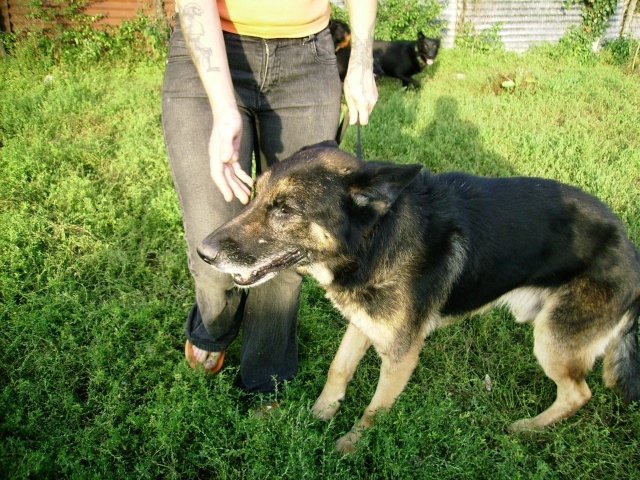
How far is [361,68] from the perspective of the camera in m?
2.64

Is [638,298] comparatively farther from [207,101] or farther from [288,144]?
[207,101]

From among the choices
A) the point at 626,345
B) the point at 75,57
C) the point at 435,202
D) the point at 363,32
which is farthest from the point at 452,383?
the point at 75,57

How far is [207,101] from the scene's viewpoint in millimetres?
2359

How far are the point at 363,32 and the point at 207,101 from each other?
1.06 m

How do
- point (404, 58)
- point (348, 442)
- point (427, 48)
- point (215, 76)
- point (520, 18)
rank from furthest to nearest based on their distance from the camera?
point (520, 18) < point (427, 48) < point (404, 58) < point (348, 442) < point (215, 76)

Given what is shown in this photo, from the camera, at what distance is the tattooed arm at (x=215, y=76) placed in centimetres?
212

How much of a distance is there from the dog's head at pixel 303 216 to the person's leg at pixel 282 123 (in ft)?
0.94

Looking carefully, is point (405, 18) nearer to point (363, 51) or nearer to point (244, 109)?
point (363, 51)

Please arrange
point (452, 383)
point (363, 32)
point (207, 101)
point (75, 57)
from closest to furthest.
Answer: point (207, 101) < point (363, 32) < point (452, 383) < point (75, 57)

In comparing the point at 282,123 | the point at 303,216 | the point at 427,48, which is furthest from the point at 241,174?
the point at 427,48

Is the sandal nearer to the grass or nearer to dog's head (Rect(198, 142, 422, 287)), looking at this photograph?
the grass

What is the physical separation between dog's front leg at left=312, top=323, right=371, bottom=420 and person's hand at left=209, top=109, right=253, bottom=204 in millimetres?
1182

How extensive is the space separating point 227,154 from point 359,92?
3.06 ft

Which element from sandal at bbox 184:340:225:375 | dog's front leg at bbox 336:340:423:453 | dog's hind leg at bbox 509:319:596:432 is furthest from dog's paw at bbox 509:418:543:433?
sandal at bbox 184:340:225:375
